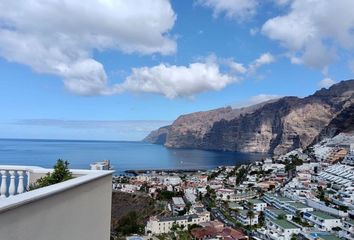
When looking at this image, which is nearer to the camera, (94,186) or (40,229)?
(40,229)

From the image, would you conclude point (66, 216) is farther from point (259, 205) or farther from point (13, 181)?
point (259, 205)

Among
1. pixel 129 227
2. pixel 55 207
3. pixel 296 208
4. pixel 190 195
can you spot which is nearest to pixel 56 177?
pixel 55 207

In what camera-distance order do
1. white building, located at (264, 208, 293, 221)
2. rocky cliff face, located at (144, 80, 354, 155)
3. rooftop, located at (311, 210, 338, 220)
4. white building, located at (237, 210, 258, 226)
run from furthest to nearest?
rocky cliff face, located at (144, 80, 354, 155) < white building, located at (237, 210, 258, 226) < white building, located at (264, 208, 293, 221) < rooftop, located at (311, 210, 338, 220)

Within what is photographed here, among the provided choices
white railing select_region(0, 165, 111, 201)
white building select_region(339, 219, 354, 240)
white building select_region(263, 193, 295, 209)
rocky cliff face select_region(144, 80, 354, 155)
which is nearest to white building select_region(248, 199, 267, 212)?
white building select_region(263, 193, 295, 209)

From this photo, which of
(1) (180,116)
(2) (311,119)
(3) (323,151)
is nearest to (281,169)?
(3) (323,151)

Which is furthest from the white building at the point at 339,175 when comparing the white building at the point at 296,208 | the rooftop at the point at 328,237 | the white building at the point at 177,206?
the white building at the point at 177,206

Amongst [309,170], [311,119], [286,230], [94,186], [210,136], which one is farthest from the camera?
[210,136]

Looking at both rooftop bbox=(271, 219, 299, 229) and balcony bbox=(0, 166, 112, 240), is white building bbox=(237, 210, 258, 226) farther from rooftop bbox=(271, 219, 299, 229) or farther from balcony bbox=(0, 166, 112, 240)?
balcony bbox=(0, 166, 112, 240)

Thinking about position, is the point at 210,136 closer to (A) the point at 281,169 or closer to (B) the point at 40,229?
(A) the point at 281,169

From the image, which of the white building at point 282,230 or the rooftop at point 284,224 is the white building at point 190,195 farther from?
the white building at point 282,230
